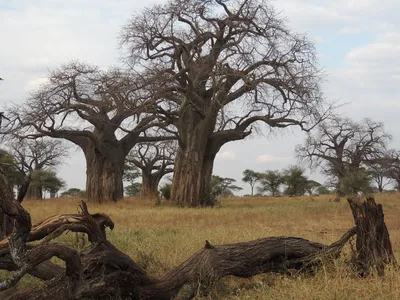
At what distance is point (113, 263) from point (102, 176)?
783 inches

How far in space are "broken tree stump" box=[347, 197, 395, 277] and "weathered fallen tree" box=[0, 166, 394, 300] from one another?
0.18 meters

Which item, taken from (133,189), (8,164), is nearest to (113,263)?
(8,164)

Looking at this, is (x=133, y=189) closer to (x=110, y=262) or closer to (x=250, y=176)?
(x=250, y=176)

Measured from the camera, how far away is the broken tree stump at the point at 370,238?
5289 millimetres

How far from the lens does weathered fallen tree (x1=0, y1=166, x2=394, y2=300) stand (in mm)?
4148

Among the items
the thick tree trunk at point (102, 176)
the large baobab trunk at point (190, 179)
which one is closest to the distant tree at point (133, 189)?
the thick tree trunk at point (102, 176)

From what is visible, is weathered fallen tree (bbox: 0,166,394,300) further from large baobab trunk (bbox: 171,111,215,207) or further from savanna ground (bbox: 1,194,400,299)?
large baobab trunk (bbox: 171,111,215,207)

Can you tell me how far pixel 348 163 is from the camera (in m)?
37.9

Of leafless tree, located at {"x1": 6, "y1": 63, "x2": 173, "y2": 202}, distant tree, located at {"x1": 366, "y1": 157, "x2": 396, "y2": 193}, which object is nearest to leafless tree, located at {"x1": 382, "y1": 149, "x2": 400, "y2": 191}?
distant tree, located at {"x1": 366, "y1": 157, "x2": 396, "y2": 193}

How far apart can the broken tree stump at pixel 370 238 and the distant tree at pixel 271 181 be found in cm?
4251

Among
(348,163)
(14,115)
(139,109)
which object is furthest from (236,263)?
(348,163)

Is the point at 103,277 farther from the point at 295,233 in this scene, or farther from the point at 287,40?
the point at 287,40

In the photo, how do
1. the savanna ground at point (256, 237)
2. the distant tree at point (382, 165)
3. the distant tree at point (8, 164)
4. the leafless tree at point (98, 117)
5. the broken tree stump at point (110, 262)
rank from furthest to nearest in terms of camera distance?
the distant tree at point (382, 165) → the leafless tree at point (98, 117) → the distant tree at point (8, 164) → the savanna ground at point (256, 237) → the broken tree stump at point (110, 262)

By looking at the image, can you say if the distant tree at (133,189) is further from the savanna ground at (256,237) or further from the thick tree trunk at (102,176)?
the savanna ground at (256,237)
